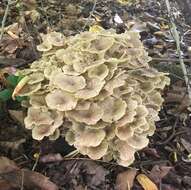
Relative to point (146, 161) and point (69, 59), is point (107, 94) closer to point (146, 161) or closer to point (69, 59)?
point (69, 59)

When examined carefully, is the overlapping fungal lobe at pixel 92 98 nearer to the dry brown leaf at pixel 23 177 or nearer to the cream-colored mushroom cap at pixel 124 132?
the cream-colored mushroom cap at pixel 124 132

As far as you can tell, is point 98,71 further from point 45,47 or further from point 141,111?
point 45,47

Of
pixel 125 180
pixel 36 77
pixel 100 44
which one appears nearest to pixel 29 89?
pixel 36 77

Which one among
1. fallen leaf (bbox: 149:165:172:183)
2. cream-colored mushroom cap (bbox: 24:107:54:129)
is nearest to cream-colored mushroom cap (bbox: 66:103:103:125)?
cream-colored mushroom cap (bbox: 24:107:54:129)

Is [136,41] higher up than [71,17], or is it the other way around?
[136,41]

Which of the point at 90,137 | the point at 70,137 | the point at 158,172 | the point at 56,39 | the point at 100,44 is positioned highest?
the point at 100,44

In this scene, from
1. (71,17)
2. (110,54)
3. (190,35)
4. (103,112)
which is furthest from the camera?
(190,35)

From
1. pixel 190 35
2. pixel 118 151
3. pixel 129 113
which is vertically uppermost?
pixel 129 113

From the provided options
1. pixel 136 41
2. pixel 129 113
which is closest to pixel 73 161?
pixel 129 113

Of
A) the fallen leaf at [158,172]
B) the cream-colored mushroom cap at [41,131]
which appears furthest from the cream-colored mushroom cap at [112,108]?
the fallen leaf at [158,172]
